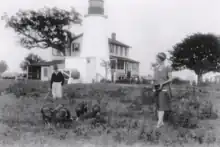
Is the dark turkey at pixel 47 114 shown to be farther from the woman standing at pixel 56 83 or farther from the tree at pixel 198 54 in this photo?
the tree at pixel 198 54

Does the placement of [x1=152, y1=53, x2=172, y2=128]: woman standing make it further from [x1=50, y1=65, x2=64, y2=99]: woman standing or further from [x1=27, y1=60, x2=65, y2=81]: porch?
[x1=27, y1=60, x2=65, y2=81]: porch

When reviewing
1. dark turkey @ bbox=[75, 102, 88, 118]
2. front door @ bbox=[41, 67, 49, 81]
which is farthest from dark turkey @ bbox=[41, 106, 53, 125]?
front door @ bbox=[41, 67, 49, 81]

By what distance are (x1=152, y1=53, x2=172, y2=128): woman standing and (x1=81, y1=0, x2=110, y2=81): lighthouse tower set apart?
22.8 m

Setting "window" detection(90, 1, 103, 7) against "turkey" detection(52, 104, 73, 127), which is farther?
"window" detection(90, 1, 103, 7)

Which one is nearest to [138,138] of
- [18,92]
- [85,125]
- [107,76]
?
[85,125]

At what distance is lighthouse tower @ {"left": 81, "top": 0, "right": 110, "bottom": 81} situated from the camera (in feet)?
99.4

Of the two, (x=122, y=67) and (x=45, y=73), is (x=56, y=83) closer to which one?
(x=122, y=67)

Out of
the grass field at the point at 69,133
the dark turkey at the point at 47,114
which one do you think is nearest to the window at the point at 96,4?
the grass field at the point at 69,133

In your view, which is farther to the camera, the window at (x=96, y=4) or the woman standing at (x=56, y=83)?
the window at (x=96, y=4)

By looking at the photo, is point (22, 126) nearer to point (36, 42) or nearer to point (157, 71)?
point (157, 71)

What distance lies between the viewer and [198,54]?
121 ft

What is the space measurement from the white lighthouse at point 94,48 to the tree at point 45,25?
Answer: 9395 mm

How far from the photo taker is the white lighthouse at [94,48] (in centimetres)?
3031

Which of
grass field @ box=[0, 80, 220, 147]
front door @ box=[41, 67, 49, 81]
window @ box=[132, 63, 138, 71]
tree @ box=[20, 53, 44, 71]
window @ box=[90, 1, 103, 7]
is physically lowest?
grass field @ box=[0, 80, 220, 147]
